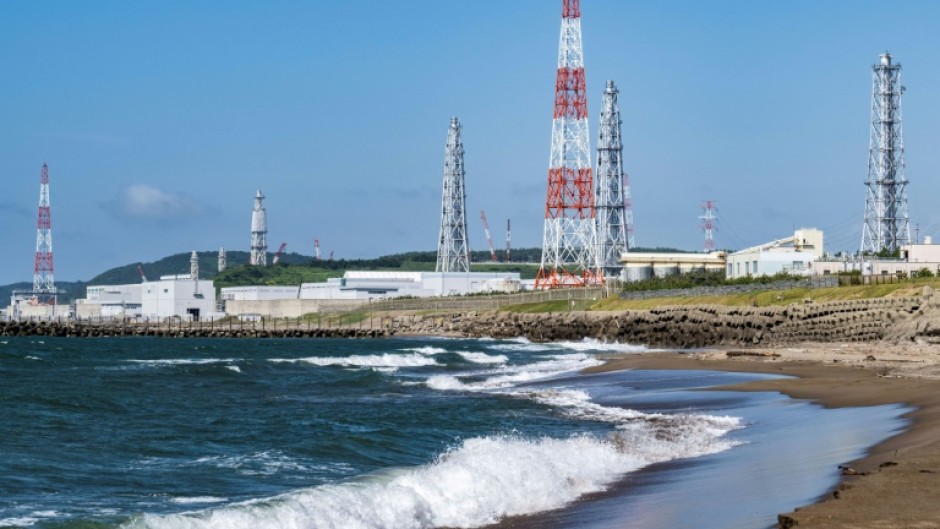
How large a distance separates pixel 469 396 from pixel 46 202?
156489 millimetres

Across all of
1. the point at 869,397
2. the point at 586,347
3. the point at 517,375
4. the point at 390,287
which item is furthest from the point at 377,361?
the point at 390,287

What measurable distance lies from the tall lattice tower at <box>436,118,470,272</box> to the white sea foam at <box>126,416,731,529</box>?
112954 millimetres

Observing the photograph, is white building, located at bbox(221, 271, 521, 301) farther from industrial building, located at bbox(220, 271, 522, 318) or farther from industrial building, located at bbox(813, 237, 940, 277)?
industrial building, located at bbox(813, 237, 940, 277)

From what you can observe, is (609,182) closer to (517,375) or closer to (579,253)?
(579,253)

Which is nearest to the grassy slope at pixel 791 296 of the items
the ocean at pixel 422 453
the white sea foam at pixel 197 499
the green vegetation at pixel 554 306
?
the green vegetation at pixel 554 306

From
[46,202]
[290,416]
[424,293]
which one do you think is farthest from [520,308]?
[46,202]

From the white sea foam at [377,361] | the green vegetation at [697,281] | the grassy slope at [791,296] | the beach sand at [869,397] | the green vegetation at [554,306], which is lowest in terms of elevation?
the white sea foam at [377,361]

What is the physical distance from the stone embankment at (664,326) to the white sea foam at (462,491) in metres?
25.0

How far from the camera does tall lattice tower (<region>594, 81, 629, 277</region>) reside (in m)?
118

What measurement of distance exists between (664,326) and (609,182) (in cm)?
4656

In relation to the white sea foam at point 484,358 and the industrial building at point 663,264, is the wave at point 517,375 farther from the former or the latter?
the industrial building at point 663,264

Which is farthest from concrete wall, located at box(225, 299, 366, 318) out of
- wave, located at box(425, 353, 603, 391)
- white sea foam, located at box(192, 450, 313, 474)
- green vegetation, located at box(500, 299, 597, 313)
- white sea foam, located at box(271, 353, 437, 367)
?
white sea foam, located at box(192, 450, 313, 474)

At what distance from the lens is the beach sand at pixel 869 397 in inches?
500

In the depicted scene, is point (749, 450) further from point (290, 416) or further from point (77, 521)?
point (290, 416)
